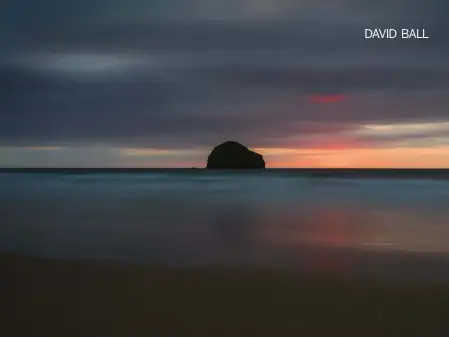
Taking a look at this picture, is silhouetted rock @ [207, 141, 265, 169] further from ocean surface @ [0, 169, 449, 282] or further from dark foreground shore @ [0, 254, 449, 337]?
dark foreground shore @ [0, 254, 449, 337]

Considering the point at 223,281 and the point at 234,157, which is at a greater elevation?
the point at 234,157

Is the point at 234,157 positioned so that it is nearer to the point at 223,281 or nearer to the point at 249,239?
the point at 249,239

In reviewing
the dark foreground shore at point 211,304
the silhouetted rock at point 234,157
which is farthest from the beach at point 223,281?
the silhouetted rock at point 234,157

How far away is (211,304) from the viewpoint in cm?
737

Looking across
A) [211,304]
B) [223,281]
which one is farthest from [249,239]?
[211,304]

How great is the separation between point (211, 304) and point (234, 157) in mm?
124987

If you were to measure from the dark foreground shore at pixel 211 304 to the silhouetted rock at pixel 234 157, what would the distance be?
122m

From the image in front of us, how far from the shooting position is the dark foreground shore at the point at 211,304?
6340 millimetres

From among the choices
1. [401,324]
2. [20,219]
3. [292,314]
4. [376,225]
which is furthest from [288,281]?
[20,219]

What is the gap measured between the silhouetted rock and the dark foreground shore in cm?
12200

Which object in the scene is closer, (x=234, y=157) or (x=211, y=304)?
(x=211, y=304)

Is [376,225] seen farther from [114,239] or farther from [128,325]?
[128,325]

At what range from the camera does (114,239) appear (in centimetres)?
1462

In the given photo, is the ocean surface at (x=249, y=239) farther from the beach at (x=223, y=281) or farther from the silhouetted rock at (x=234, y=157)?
the silhouetted rock at (x=234, y=157)
